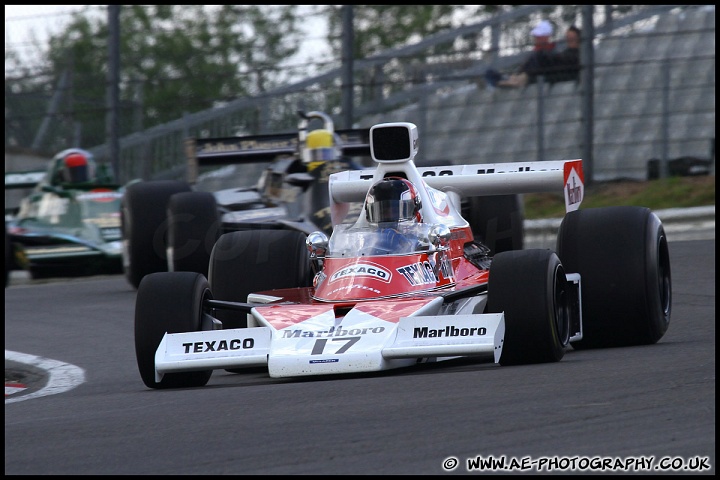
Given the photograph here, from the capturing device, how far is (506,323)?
6.23 metres

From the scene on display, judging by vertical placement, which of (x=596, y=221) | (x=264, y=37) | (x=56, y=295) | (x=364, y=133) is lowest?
(x=56, y=295)

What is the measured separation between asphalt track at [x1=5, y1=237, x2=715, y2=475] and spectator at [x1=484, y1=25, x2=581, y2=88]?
7.93 meters

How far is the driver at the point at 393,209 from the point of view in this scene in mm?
7195

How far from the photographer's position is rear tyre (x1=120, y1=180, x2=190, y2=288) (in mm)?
11836

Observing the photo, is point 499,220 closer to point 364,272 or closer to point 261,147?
point 364,272

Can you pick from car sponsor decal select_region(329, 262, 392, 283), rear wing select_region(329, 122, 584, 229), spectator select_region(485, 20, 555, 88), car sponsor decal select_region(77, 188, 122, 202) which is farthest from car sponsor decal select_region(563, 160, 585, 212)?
car sponsor decal select_region(77, 188, 122, 202)

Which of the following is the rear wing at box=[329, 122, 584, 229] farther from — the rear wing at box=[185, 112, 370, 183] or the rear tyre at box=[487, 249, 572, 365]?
the rear wing at box=[185, 112, 370, 183]

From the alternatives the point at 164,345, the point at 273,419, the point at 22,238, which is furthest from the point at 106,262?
the point at 273,419

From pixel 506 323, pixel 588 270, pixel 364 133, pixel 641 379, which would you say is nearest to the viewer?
pixel 641 379

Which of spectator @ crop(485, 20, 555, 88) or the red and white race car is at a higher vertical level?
spectator @ crop(485, 20, 555, 88)

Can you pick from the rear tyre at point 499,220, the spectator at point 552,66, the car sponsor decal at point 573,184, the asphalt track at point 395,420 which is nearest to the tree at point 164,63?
the spectator at point 552,66

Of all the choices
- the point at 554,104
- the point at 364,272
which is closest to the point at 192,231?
the point at 364,272

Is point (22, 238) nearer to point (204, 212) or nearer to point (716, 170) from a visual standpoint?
point (204, 212)

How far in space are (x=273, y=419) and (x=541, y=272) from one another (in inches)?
72.7
